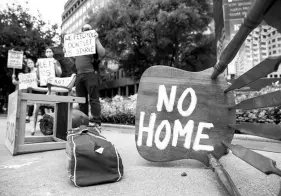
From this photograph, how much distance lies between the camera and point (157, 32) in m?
12.5

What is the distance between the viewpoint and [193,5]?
12547mm

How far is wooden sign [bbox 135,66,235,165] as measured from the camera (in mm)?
1775

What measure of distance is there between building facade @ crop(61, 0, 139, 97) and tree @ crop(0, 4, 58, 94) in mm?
3378

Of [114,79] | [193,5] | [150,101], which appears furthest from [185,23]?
[114,79]

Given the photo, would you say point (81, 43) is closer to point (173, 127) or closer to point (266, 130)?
point (173, 127)

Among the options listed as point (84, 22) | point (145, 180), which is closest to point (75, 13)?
point (84, 22)

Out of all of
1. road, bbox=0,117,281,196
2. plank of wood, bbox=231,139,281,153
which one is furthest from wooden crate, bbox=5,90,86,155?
plank of wood, bbox=231,139,281,153

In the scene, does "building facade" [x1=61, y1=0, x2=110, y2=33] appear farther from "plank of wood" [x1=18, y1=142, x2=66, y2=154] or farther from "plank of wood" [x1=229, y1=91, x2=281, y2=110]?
"plank of wood" [x1=229, y1=91, x2=281, y2=110]

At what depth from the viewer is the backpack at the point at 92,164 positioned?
148 cm

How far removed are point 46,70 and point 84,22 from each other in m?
13.8

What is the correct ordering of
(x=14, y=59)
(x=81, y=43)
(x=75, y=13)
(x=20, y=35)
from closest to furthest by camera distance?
(x=81, y=43), (x=14, y=59), (x=20, y=35), (x=75, y=13)

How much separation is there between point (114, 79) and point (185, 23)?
62.7 feet

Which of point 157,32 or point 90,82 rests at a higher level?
point 157,32

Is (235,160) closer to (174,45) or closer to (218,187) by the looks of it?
(218,187)
